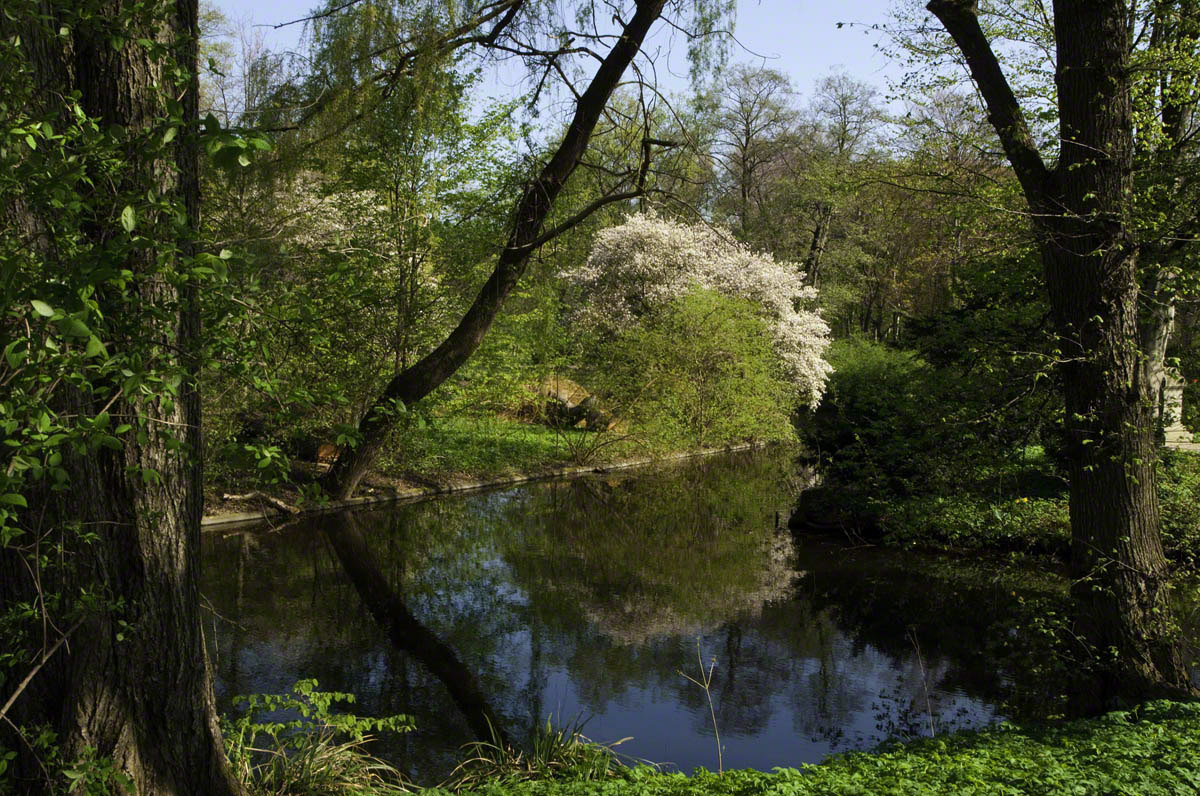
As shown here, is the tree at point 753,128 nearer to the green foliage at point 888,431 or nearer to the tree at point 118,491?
the green foliage at point 888,431

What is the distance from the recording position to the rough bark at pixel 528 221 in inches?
381

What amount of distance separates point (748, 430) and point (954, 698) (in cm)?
1502

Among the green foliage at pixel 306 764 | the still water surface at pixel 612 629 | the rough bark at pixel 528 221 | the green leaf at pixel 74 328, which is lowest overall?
the still water surface at pixel 612 629

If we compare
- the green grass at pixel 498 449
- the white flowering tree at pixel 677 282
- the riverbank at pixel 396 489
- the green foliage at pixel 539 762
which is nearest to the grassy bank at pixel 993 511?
the green foliage at pixel 539 762

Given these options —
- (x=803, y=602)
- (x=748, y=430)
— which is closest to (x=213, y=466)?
(x=803, y=602)

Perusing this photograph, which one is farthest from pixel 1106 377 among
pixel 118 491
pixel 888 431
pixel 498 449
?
pixel 498 449

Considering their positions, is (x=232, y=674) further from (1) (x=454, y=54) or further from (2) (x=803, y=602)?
(1) (x=454, y=54)

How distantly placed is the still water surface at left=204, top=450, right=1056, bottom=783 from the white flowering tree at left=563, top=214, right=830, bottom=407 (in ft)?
37.4

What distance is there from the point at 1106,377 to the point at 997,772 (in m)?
2.90

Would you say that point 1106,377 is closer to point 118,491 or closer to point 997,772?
point 997,772

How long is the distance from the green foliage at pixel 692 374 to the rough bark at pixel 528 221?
8039mm

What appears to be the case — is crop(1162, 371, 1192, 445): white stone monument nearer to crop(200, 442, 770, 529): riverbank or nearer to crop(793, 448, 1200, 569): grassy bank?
crop(793, 448, 1200, 569): grassy bank

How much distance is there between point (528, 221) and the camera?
10.5 meters

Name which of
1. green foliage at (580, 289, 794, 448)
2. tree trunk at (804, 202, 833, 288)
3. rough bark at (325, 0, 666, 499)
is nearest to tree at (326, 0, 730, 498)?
rough bark at (325, 0, 666, 499)
